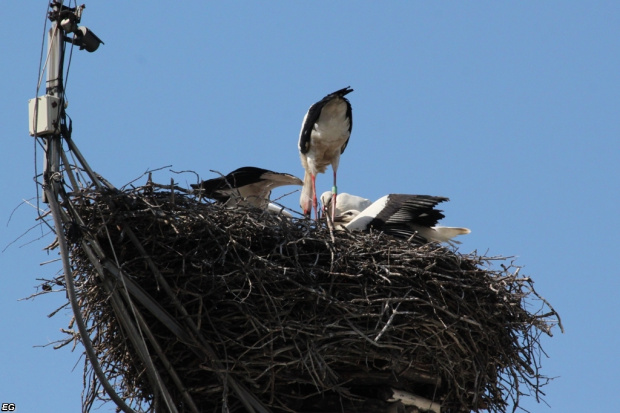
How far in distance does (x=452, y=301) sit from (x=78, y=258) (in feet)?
7.93

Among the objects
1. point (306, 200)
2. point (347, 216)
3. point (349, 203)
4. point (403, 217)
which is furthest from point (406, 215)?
point (306, 200)

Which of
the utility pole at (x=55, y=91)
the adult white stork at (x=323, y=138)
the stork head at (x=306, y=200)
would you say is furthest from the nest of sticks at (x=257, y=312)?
the stork head at (x=306, y=200)

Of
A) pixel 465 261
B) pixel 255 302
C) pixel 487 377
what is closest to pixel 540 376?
pixel 487 377

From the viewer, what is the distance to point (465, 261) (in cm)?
746

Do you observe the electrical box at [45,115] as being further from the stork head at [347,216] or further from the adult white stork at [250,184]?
the stork head at [347,216]

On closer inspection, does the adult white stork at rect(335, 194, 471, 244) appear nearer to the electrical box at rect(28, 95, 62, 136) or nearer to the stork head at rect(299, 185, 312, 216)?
the stork head at rect(299, 185, 312, 216)

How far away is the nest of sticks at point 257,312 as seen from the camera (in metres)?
6.45

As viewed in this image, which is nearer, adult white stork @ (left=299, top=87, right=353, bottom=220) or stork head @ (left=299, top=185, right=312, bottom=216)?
adult white stork @ (left=299, top=87, right=353, bottom=220)

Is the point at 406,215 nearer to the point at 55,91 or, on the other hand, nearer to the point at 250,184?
the point at 250,184

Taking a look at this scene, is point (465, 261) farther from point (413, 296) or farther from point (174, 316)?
point (174, 316)

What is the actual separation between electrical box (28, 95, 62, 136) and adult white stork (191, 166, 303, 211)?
251 cm

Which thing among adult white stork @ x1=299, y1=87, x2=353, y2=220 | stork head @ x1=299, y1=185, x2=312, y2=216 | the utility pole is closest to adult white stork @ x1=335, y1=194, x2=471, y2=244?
adult white stork @ x1=299, y1=87, x2=353, y2=220

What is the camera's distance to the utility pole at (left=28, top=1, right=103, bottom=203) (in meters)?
5.95

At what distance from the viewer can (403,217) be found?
8.80 m
